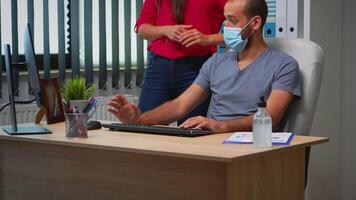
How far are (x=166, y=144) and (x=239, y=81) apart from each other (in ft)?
2.25

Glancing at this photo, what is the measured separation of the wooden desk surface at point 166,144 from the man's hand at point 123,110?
121 millimetres

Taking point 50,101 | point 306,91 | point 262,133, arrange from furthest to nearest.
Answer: point 50,101, point 306,91, point 262,133

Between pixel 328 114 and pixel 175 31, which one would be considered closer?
pixel 175 31

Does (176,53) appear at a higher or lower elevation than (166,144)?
higher

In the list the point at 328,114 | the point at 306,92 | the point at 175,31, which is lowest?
the point at 328,114

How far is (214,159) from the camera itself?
1.80 meters

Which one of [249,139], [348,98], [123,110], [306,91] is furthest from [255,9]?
[348,98]

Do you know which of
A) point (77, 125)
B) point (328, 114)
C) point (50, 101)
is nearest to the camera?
point (77, 125)

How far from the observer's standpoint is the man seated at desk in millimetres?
2518

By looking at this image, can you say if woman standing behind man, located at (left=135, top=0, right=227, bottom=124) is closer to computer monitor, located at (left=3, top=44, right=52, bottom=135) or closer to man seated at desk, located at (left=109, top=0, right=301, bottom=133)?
man seated at desk, located at (left=109, top=0, right=301, bottom=133)

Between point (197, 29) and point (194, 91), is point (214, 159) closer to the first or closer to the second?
point (194, 91)

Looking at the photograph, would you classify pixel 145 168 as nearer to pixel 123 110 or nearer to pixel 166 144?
pixel 166 144

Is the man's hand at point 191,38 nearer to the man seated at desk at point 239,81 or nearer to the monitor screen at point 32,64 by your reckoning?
the man seated at desk at point 239,81

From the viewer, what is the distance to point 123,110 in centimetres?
258
